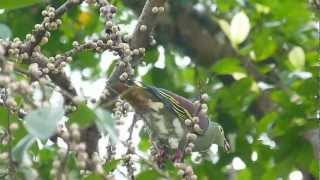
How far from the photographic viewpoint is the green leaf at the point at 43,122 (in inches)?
25.9

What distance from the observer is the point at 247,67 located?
2361 mm

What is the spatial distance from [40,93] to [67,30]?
1813mm

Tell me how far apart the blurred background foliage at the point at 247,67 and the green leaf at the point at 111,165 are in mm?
403

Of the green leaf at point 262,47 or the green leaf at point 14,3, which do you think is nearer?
the green leaf at point 14,3

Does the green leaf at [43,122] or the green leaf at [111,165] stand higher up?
the green leaf at [111,165]

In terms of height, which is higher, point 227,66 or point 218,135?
point 227,66

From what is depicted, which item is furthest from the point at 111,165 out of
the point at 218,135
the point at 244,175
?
the point at 244,175

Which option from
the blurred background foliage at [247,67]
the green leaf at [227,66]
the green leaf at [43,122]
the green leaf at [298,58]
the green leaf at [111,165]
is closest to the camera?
the green leaf at [43,122]

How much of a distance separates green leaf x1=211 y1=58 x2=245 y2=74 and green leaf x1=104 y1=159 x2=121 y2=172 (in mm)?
1002

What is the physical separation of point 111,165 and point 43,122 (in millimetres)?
411

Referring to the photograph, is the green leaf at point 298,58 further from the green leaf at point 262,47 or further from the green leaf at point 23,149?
the green leaf at point 23,149

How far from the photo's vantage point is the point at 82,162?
71cm

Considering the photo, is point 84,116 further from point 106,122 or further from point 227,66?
point 227,66

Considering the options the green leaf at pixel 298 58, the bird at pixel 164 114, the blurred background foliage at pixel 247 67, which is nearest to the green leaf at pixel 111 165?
the bird at pixel 164 114
